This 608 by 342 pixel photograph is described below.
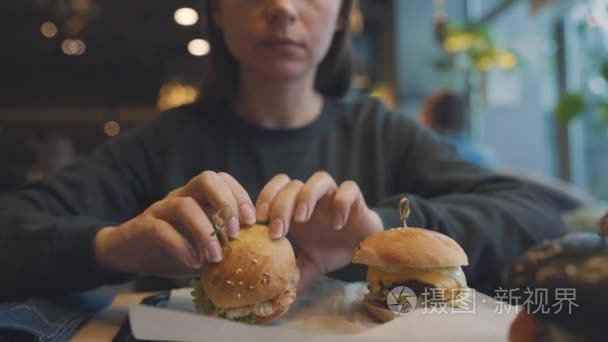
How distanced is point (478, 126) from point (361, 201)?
20.0 feet

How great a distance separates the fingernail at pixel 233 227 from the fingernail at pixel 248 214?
0.06 feet

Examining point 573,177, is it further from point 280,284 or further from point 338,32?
point 280,284

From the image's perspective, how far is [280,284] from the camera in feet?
2.68

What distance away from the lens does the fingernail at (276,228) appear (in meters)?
0.82

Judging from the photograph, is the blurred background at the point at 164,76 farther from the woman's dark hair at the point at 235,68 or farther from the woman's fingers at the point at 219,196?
the woman's fingers at the point at 219,196

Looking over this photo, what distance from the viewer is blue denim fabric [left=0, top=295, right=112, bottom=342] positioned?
772mm

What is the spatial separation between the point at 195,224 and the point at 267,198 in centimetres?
12

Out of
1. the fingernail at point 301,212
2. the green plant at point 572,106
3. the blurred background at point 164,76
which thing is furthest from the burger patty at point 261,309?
the blurred background at point 164,76

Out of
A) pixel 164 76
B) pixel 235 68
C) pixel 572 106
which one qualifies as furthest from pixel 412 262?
pixel 164 76

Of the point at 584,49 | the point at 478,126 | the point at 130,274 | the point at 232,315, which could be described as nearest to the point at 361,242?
the point at 232,315

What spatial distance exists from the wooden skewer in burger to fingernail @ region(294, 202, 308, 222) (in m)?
0.12

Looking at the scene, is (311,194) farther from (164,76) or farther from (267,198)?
(164,76)

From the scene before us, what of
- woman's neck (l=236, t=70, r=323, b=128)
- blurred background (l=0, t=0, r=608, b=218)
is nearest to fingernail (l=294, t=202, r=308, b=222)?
woman's neck (l=236, t=70, r=323, b=128)

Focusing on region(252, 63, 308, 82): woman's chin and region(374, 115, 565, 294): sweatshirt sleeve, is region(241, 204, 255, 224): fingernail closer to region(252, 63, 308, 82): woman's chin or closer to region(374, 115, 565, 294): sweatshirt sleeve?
region(374, 115, 565, 294): sweatshirt sleeve
